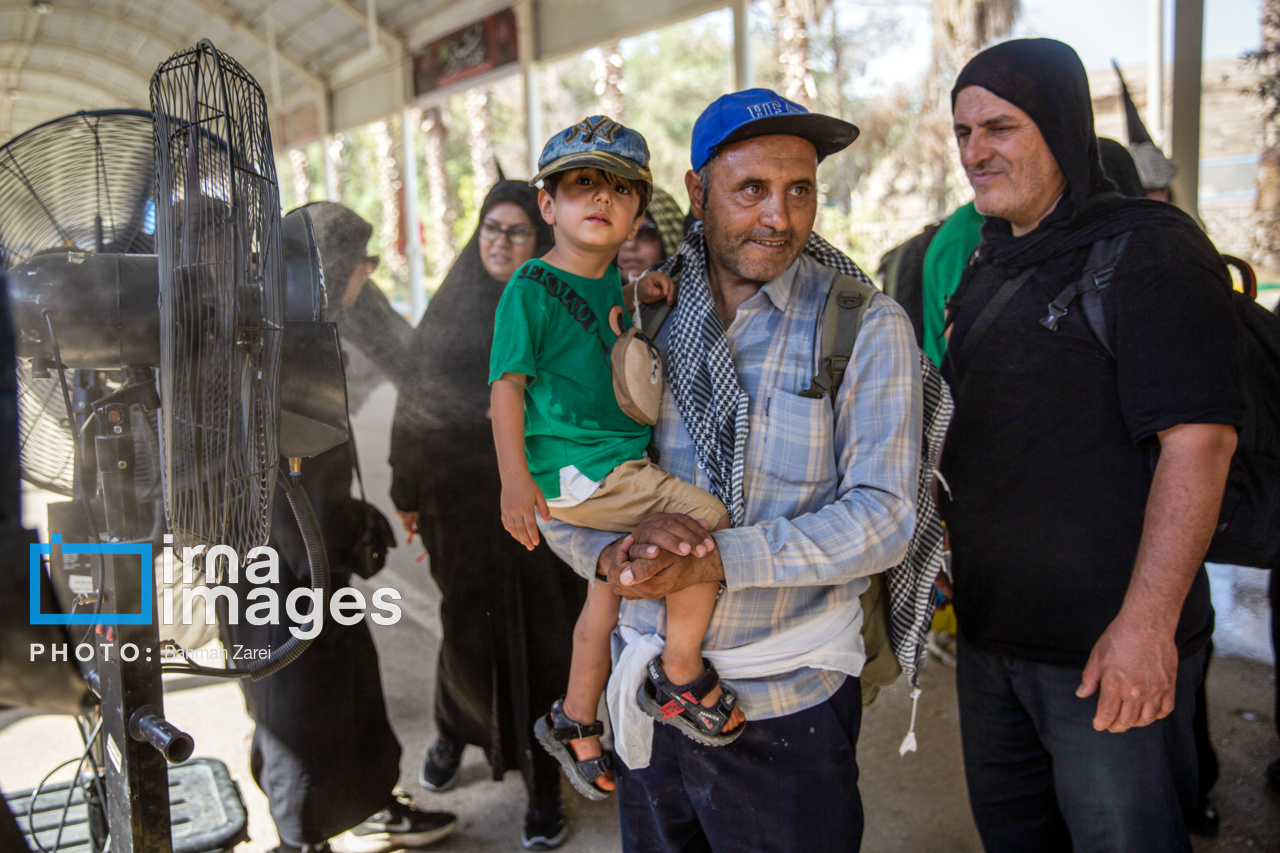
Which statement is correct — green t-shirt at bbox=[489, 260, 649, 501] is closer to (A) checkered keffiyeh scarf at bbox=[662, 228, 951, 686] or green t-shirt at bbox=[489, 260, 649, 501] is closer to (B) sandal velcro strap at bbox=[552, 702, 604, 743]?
(A) checkered keffiyeh scarf at bbox=[662, 228, 951, 686]

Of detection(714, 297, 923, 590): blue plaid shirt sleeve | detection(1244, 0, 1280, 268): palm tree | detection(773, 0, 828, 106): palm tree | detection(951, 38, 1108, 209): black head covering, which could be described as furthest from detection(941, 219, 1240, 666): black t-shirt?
detection(773, 0, 828, 106): palm tree

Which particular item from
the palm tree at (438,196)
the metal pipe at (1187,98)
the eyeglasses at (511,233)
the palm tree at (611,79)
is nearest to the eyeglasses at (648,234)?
the eyeglasses at (511,233)

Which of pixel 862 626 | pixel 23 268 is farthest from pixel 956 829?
pixel 23 268

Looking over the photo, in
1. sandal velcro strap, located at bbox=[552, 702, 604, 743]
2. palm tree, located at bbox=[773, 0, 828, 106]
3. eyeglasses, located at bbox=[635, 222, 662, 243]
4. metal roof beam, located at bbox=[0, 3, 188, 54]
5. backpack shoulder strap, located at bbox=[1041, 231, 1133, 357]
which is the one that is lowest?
sandal velcro strap, located at bbox=[552, 702, 604, 743]

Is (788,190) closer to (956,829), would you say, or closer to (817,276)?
(817,276)

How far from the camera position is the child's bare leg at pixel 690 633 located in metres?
1.45

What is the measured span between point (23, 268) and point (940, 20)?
8.03 metres

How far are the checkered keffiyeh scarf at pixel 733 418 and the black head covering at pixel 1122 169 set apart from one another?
1.19 meters

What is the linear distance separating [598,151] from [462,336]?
3.52ft

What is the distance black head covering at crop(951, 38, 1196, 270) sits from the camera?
1674 mm

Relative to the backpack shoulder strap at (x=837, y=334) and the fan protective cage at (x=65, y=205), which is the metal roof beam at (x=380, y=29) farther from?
the backpack shoulder strap at (x=837, y=334)

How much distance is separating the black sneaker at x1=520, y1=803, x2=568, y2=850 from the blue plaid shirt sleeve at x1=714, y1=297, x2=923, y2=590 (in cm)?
160

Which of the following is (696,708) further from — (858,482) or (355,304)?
(355,304)

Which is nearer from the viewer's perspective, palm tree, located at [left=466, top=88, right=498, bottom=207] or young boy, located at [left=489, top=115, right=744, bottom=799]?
young boy, located at [left=489, top=115, right=744, bottom=799]
